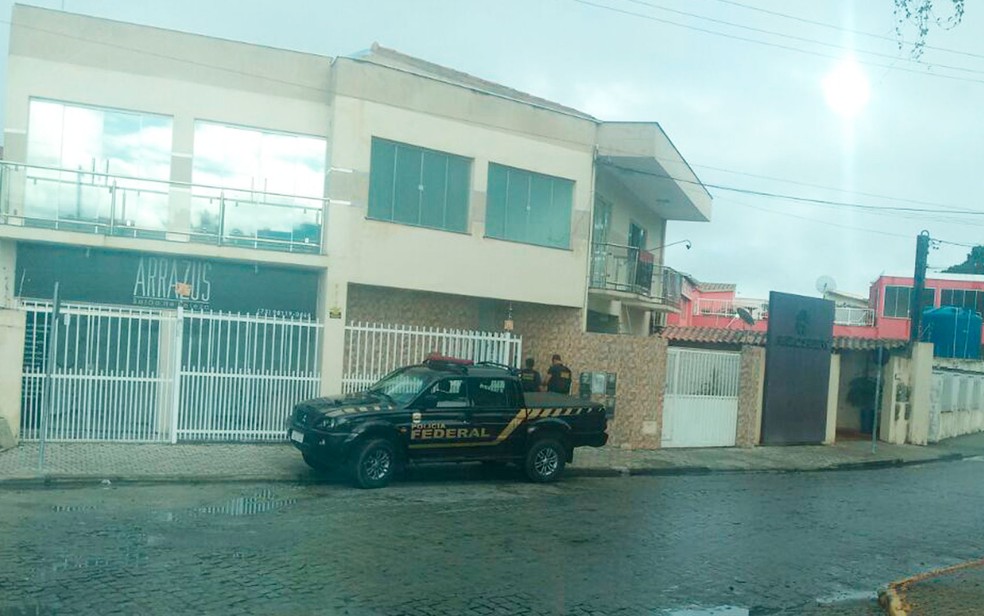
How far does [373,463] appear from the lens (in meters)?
12.9

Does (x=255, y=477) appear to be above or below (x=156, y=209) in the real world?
below

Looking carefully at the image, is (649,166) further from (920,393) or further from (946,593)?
(946,593)

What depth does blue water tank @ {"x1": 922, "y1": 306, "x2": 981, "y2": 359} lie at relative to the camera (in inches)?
1398

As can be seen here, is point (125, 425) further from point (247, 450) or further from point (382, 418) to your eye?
point (382, 418)

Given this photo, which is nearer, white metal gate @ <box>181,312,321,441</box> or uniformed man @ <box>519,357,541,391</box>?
white metal gate @ <box>181,312,321,441</box>

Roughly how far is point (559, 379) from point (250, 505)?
8780 mm

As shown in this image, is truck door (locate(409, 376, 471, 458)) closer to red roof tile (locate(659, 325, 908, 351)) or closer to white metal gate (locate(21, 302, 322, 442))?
white metal gate (locate(21, 302, 322, 442))

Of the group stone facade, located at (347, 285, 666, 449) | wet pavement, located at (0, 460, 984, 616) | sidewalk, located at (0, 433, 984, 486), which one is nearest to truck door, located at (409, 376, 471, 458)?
wet pavement, located at (0, 460, 984, 616)

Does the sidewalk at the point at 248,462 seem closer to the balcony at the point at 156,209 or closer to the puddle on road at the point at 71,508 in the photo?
the puddle on road at the point at 71,508

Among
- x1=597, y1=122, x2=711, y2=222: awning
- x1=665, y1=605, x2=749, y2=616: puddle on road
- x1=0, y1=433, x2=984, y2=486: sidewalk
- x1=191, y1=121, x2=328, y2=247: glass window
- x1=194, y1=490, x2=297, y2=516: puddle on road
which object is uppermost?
x1=597, y1=122, x2=711, y2=222: awning

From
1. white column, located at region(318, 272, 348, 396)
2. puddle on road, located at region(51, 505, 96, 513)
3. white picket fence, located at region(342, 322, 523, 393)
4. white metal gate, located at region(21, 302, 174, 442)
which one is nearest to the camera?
puddle on road, located at region(51, 505, 96, 513)

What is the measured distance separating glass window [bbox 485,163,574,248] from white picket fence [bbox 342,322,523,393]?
2378 mm

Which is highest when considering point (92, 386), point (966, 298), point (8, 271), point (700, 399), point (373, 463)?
point (966, 298)

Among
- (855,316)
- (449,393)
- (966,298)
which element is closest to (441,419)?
Answer: (449,393)
